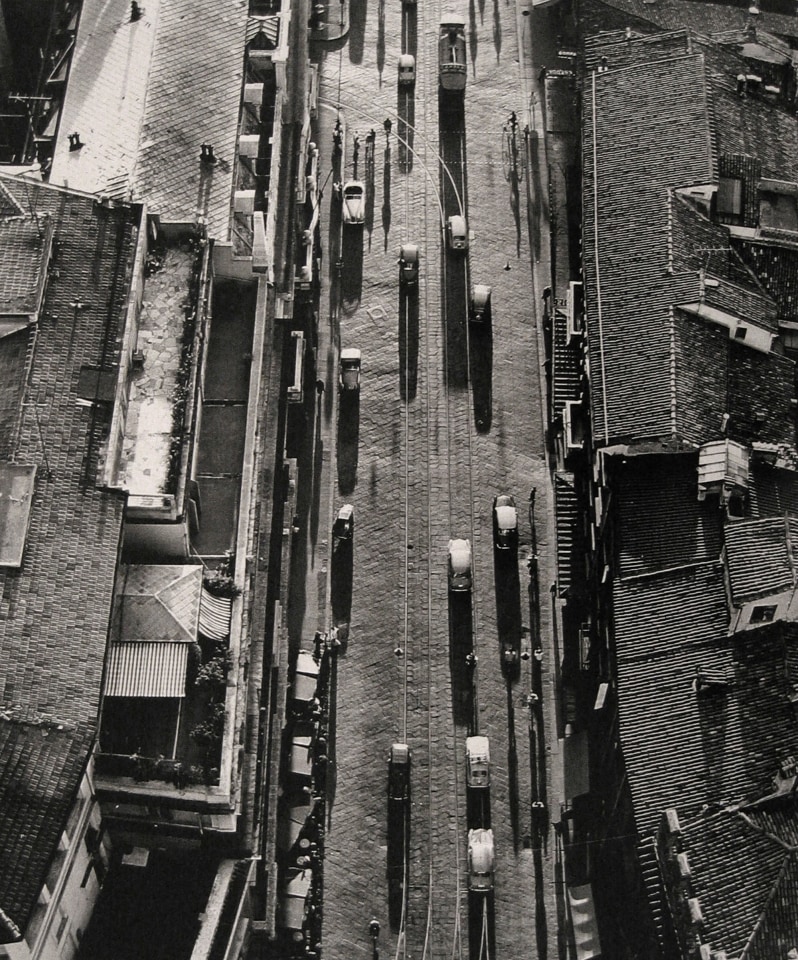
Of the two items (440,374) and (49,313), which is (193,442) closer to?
(49,313)

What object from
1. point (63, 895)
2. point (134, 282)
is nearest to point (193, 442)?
point (134, 282)

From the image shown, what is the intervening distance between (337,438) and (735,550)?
3583 centimetres

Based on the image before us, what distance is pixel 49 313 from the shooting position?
85062mm

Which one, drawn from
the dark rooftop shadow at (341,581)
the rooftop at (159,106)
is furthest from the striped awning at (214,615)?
the rooftop at (159,106)

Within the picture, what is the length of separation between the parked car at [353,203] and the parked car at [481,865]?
188ft

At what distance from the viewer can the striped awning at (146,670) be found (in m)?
79.6

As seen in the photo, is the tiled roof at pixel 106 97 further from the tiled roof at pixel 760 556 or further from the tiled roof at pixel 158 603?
the tiled roof at pixel 760 556

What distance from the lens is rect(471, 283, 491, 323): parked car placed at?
111500 millimetres

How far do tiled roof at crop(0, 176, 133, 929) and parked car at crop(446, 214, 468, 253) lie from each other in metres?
35.1

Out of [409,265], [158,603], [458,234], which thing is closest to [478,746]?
[158,603]

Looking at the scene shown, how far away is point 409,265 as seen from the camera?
11444 centimetres

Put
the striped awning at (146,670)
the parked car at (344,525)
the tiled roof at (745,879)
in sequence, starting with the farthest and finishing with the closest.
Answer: the parked car at (344,525) → the striped awning at (146,670) → the tiled roof at (745,879)

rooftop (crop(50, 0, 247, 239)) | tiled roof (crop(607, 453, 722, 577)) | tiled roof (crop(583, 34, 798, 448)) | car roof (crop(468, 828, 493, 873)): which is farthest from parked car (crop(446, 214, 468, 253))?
car roof (crop(468, 828, 493, 873))

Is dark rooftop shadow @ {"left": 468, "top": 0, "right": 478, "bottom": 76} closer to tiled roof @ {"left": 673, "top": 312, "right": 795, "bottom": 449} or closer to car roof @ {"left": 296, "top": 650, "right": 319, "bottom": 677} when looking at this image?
tiled roof @ {"left": 673, "top": 312, "right": 795, "bottom": 449}
